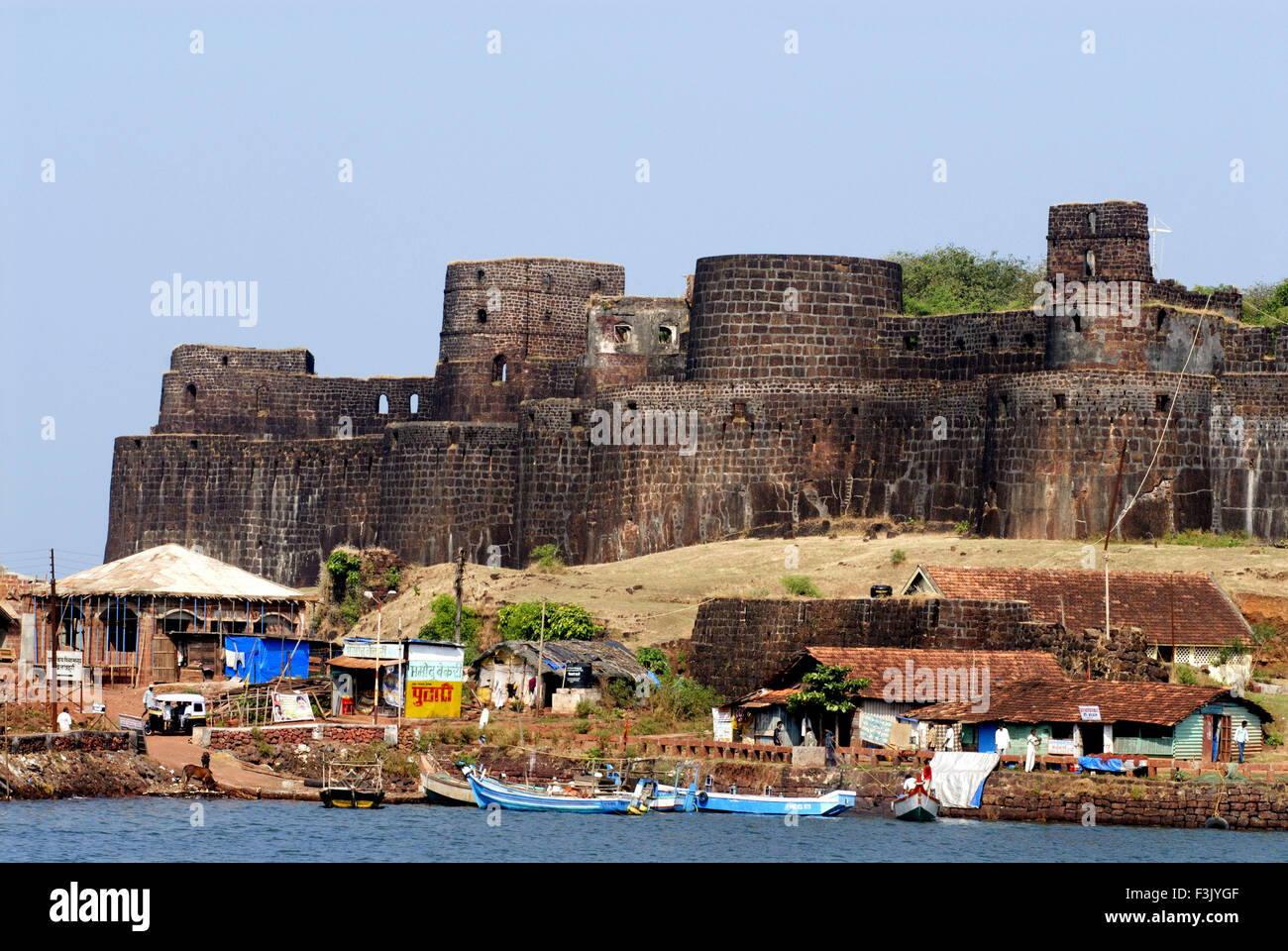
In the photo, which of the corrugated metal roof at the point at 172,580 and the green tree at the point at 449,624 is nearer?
the green tree at the point at 449,624

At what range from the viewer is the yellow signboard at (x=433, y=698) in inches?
1987

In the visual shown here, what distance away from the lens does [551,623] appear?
Result: 53156 mm

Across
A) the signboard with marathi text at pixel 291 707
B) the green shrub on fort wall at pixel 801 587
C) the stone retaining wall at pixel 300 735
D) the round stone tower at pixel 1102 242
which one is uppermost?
the round stone tower at pixel 1102 242

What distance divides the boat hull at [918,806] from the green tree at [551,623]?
13993mm

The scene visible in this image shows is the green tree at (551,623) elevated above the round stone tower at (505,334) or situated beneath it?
situated beneath

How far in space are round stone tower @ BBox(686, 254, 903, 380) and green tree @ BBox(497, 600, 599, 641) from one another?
9531 millimetres

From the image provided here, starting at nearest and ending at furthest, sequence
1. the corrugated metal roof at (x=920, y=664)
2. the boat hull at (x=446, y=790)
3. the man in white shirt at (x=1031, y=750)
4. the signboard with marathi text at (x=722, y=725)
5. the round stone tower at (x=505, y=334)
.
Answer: the man in white shirt at (x=1031, y=750), the boat hull at (x=446, y=790), the corrugated metal roof at (x=920, y=664), the signboard with marathi text at (x=722, y=725), the round stone tower at (x=505, y=334)

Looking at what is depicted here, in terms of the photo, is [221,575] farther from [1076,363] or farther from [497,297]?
[1076,363]

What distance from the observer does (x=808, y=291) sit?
198 ft

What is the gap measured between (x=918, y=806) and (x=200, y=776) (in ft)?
45.2

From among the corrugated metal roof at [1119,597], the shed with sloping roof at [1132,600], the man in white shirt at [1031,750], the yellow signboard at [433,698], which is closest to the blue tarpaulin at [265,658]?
the yellow signboard at [433,698]

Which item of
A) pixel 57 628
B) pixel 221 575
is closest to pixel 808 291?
pixel 221 575

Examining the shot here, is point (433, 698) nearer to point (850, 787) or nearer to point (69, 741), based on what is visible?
point (69, 741)

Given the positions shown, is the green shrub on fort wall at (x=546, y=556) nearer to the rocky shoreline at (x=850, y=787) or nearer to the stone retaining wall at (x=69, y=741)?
the rocky shoreline at (x=850, y=787)
